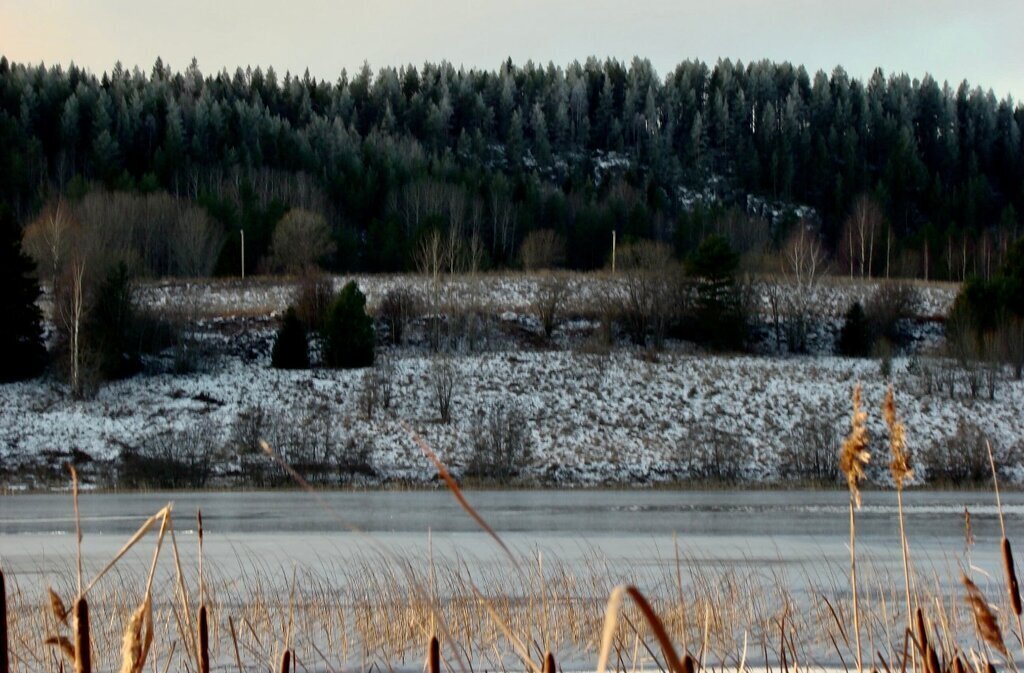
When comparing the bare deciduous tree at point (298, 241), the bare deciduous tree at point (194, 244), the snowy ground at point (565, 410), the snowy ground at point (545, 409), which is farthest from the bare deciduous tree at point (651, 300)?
the bare deciduous tree at point (194, 244)

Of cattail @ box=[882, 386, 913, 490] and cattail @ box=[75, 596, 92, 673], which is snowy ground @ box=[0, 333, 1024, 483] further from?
cattail @ box=[75, 596, 92, 673]

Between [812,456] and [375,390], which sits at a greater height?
[375,390]

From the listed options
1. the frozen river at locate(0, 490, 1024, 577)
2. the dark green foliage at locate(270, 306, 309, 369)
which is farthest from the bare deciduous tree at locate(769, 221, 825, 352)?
the frozen river at locate(0, 490, 1024, 577)

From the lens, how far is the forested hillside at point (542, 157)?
82500 millimetres

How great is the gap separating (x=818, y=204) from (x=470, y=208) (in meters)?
47.9

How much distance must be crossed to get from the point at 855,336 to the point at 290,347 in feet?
82.4

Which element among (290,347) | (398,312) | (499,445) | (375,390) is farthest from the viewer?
(398,312)

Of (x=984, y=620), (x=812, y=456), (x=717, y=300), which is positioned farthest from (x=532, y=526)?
(x=717, y=300)

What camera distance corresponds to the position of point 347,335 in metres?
45.2

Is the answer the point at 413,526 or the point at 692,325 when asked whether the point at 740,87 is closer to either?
the point at 692,325

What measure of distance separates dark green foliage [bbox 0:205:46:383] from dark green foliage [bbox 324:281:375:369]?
10.6m

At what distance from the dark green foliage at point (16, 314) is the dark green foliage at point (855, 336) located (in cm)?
3383

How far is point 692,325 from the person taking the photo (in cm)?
5228

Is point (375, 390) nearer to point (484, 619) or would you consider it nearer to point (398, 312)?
point (398, 312)
